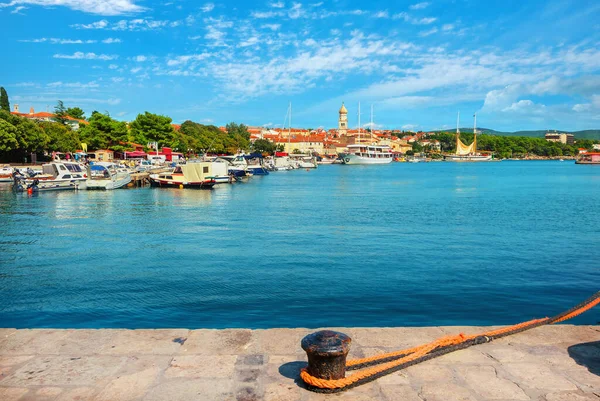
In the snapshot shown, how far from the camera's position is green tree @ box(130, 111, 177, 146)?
90.0 meters

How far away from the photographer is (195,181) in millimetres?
49469

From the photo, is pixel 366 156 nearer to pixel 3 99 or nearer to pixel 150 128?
pixel 150 128

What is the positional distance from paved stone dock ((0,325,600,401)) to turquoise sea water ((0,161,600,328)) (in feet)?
11.9

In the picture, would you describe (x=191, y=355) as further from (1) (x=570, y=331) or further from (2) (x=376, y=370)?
(1) (x=570, y=331)

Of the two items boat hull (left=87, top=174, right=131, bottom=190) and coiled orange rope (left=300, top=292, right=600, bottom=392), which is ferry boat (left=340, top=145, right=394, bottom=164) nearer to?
boat hull (left=87, top=174, right=131, bottom=190)

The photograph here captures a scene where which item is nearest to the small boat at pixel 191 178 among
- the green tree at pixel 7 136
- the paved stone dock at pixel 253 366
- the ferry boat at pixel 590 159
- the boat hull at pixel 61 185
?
the boat hull at pixel 61 185

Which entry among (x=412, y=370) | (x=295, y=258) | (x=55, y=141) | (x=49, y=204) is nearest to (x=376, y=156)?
(x=55, y=141)

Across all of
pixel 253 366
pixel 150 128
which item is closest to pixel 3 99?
pixel 150 128

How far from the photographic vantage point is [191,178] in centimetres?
4956

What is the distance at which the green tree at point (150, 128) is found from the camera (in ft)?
295

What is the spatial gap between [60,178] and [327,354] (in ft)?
158

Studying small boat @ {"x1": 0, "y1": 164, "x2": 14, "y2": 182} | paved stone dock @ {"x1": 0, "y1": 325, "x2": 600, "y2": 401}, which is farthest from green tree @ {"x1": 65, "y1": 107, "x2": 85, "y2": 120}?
paved stone dock @ {"x1": 0, "y1": 325, "x2": 600, "y2": 401}

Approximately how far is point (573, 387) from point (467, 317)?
18.0 feet

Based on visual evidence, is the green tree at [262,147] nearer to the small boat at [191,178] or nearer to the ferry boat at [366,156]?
the ferry boat at [366,156]
